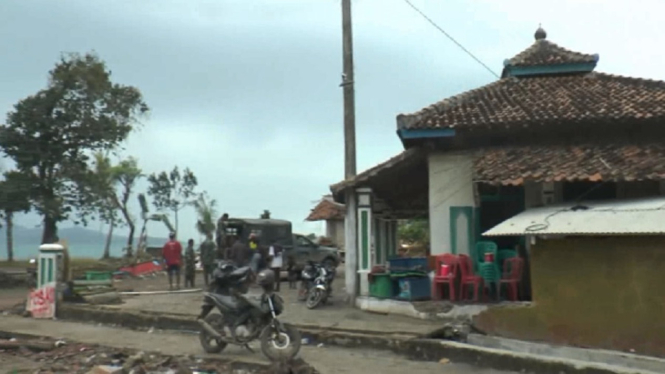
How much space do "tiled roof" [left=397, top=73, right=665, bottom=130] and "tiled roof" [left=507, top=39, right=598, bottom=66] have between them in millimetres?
359

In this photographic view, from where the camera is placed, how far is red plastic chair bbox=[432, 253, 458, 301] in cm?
1340

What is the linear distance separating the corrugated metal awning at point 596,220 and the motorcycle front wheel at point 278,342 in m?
3.25

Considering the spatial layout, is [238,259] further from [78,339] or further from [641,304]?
[641,304]

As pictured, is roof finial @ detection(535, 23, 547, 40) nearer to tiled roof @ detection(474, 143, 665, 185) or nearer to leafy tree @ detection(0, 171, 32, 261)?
tiled roof @ detection(474, 143, 665, 185)

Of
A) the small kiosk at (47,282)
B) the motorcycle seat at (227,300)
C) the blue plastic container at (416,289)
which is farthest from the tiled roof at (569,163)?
the small kiosk at (47,282)

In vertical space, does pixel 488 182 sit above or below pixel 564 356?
above

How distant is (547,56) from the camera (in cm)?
1709

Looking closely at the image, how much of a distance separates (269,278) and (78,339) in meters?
4.47

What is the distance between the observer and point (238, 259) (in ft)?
58.4

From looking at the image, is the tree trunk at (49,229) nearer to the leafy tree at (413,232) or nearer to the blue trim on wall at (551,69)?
the leafy tree at (413,232)

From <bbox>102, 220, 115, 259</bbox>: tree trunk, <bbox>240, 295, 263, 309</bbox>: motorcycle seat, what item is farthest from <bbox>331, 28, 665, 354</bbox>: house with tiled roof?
<bbox>102, 220, 115, 259</bbox>: tree trunk

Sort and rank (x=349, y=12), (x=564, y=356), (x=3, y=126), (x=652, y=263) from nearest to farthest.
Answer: (x=652, y=263) < (x=564, y=356) < (x=349, y=12) < (x=3, y=126)

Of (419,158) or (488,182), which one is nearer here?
(488,182)

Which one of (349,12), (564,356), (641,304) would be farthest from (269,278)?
(349,12)
